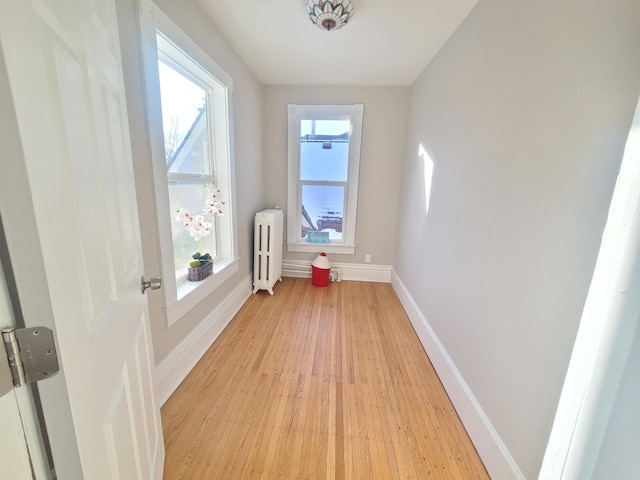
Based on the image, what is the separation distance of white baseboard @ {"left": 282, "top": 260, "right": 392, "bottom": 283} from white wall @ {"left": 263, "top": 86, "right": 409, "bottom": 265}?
7 cm

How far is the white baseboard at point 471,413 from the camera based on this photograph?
1.08 m

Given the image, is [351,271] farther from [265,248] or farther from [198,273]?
[198,273]

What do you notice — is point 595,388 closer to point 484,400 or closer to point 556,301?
point 556,301

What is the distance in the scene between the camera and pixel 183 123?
1.77m

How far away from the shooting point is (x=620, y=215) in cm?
46

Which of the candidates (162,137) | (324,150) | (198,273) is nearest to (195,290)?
(198,273)

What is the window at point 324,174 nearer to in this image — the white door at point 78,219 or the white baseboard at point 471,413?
the white baseboard at point 471,413

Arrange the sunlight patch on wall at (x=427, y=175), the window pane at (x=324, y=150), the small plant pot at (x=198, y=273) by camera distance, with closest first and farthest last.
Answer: the small plant pot at (x=198, y=273), the sunlight patch on wall at (x=427, y=175), the window pane at (x=324, y=150)

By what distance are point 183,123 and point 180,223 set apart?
697mm

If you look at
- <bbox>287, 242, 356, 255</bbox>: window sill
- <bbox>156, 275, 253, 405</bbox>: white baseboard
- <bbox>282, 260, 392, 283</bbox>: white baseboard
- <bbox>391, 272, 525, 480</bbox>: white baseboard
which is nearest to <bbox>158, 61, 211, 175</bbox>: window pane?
<bbox>156, 275, 253, 405</bbox>: white baseboard

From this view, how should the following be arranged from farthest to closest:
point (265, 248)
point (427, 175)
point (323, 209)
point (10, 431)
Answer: point (323, 209) → point (265, 248) → point (427, 175) → point (10, 431)

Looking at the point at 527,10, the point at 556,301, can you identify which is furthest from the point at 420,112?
the point at 556,301

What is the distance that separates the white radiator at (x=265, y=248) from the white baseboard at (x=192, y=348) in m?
0.37

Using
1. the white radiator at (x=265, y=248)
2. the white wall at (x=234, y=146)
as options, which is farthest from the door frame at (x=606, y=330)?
the white radiator at (x=265, y=248)
